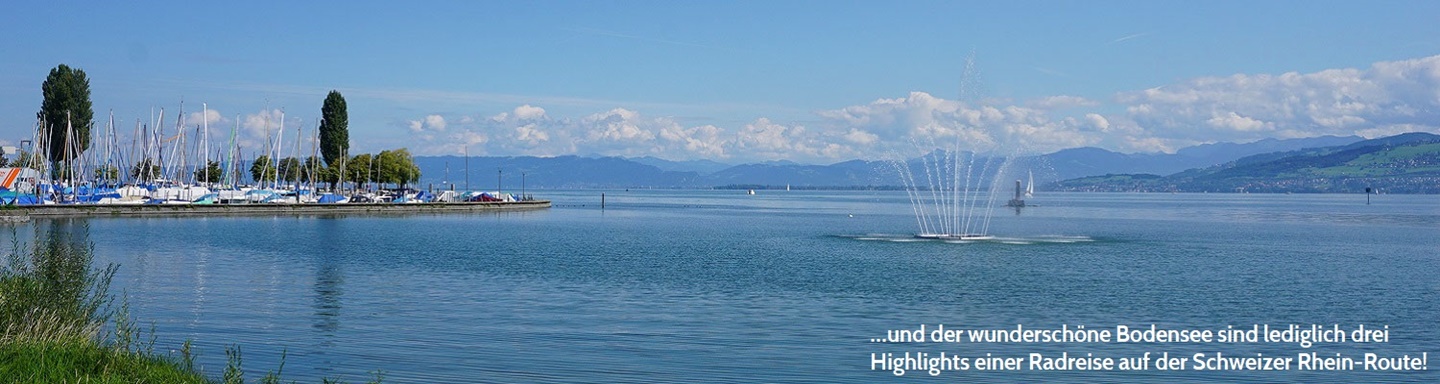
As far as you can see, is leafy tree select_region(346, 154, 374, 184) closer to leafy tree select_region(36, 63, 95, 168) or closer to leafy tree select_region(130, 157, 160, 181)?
leafy tree select_region(130, 157, 160, 181)

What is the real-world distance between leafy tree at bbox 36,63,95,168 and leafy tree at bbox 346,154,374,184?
32436mm

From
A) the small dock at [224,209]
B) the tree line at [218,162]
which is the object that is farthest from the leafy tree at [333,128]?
the small dock at [224,209]

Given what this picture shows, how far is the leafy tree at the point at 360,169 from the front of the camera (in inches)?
5325

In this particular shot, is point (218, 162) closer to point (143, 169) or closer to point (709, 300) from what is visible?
point (143, 169)

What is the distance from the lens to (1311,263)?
4694cm

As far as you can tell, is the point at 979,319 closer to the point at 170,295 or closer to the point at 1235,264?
the point at 170,295

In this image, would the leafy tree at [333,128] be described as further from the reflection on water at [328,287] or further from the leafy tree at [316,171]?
the reflection on water at [328,287]

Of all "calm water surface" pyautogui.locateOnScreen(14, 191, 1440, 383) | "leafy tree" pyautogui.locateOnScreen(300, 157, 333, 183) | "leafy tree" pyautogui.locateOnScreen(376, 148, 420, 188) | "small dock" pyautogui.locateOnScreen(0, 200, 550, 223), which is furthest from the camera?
"leafy tree" pyautogui.locateOnScreen(376, 148, 420, 188)

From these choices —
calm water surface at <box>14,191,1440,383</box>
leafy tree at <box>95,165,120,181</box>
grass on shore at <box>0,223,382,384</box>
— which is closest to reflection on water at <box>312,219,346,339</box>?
calm water surface at <box>14,191,1440,383</box>

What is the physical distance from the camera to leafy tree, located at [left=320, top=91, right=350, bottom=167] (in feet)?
419

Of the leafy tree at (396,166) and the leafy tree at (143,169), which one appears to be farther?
the leafy tree at (396,166)

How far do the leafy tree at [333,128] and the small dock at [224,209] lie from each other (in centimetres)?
1550

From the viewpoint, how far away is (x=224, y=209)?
311 ft

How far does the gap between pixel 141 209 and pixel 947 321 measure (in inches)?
3054
